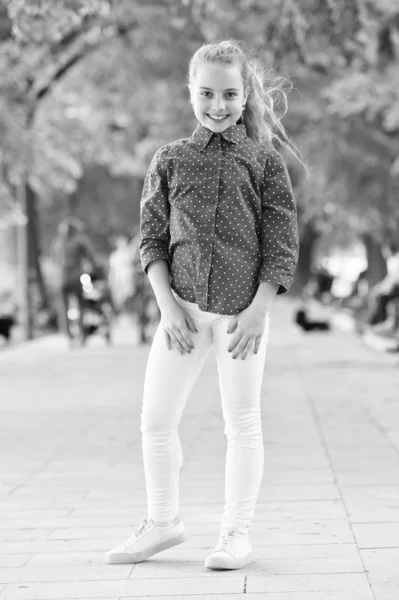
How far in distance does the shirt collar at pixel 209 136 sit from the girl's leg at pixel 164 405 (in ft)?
1.91

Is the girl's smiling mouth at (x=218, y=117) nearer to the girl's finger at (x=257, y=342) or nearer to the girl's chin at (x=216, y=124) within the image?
the girl's chin at (x=216, y=124)

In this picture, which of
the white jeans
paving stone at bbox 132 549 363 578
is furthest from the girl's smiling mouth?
paving stone at bbox 132 549 363 578

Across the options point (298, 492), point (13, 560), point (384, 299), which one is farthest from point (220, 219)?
point (384, 299)

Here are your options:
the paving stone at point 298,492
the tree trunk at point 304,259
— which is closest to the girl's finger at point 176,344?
the paving stone at point 298,492

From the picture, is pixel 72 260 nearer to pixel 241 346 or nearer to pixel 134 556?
pixel 134 556

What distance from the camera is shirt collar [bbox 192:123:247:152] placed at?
14.5 feet

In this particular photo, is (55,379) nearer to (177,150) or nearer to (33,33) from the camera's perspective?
(33,33)

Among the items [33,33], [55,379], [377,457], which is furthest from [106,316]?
[377,457]

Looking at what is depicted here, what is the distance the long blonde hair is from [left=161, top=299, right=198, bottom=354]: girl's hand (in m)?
0.70

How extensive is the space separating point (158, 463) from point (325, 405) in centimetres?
536

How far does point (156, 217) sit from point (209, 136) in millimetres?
335

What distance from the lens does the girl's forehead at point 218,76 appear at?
435 centimetres

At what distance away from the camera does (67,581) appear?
173 inches

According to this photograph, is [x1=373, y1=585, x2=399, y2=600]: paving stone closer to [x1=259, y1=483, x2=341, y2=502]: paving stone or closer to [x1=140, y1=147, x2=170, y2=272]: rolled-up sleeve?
[x1=140, y1=147, x2=170, y2=272]: rolled-up sleeve
